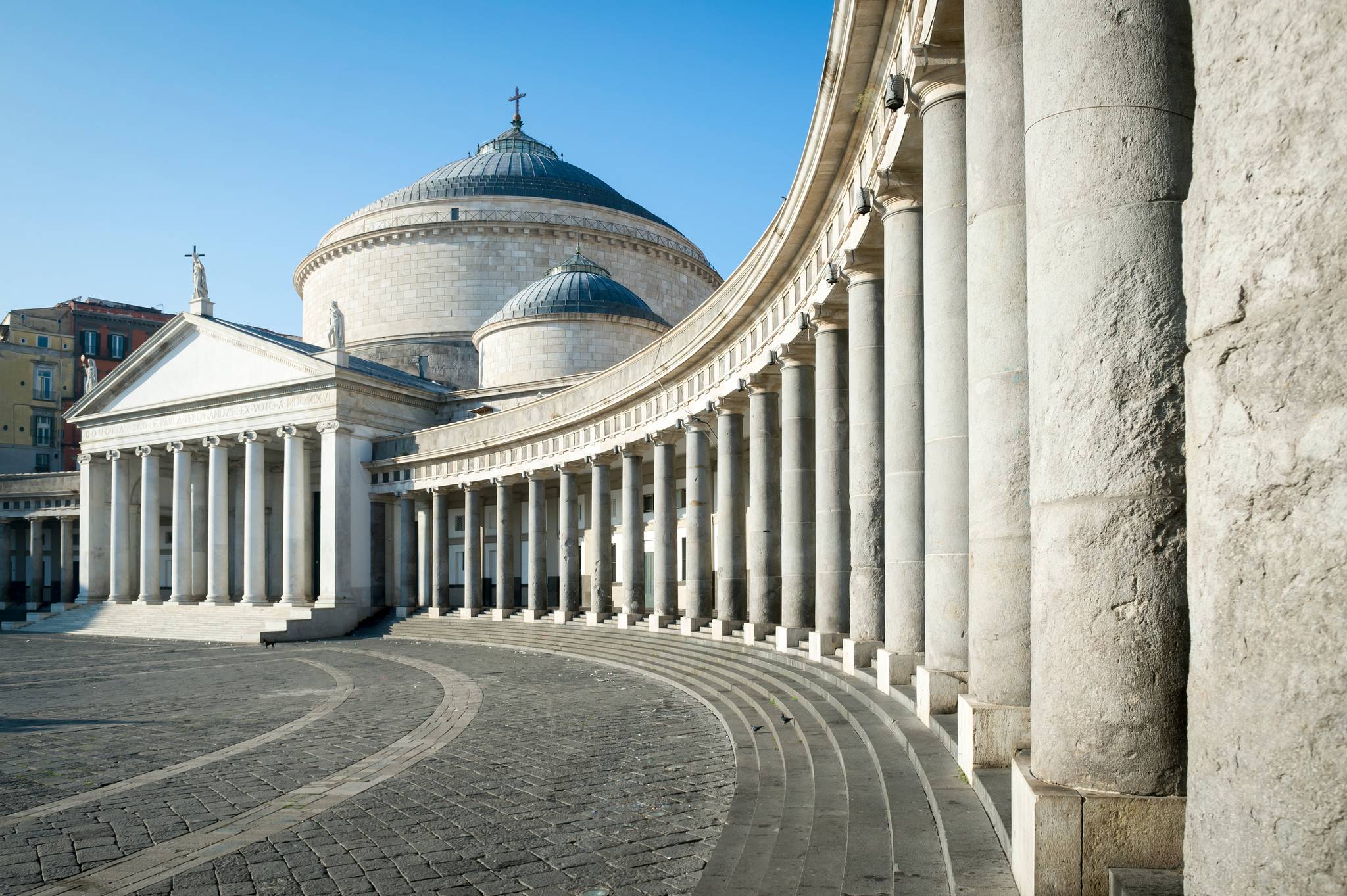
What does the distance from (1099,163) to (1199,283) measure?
197 cm

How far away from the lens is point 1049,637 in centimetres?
494

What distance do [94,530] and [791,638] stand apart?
45.6 meters

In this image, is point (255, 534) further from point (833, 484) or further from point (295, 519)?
point (833, 484)

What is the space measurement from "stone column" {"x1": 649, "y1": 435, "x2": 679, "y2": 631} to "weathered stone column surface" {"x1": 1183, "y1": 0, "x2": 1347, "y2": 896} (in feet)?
82.9

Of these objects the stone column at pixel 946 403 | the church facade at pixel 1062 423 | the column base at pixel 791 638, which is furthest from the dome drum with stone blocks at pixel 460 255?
the stone column at pixel 946 403

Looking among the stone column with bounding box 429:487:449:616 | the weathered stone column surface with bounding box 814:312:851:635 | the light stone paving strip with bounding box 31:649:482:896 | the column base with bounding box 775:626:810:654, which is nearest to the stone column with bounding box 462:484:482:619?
the stone column with bounding box 429:487:449:616

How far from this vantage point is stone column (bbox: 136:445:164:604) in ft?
165

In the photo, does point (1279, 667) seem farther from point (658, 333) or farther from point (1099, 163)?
point (658, 333)

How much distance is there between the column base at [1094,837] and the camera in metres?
4.57

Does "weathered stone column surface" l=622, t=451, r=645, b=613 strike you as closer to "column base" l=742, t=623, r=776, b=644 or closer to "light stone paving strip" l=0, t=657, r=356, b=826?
"column base" l=742, t=623, r=776, b=644

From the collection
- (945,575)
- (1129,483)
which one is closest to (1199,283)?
(1129,483)

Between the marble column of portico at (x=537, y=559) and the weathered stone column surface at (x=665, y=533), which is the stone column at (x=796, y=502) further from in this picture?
the marble column of portico at (x=537, y=559)

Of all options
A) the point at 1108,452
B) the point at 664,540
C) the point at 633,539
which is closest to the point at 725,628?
the point at 664,540

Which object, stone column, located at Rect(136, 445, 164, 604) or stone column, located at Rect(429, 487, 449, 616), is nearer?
stone column, located at Rect(429, 487, 449, 616)
